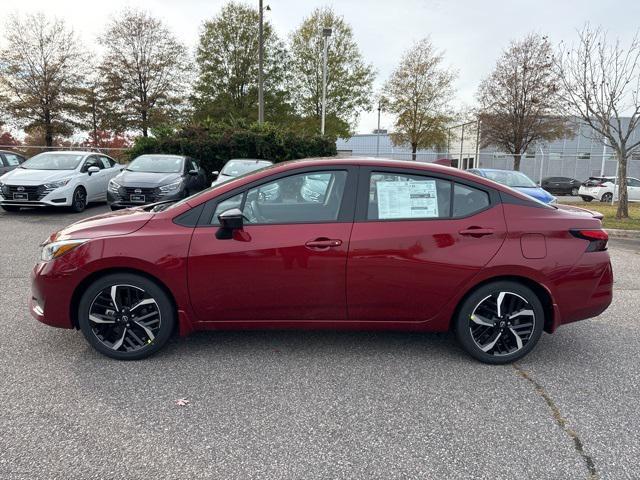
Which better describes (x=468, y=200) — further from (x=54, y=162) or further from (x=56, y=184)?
(x=54, y=162)

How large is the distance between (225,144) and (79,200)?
20.1 feet

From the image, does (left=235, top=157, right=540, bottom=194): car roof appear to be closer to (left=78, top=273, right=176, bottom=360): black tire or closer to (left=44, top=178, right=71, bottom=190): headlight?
(left=78, top=273, right=176, bottom=360): black tire

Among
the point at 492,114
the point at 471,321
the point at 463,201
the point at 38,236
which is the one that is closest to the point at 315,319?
the point at 471,321

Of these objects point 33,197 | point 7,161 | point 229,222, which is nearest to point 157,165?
point 33,197

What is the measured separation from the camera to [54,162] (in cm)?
1134

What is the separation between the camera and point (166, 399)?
2.86m

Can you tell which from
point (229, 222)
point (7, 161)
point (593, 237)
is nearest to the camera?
point (229, 222)

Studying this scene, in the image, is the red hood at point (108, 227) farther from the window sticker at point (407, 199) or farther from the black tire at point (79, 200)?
the black tire at point (79, 200)

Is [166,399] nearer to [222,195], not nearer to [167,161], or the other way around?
[222,195]

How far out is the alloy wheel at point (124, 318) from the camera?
129 inches

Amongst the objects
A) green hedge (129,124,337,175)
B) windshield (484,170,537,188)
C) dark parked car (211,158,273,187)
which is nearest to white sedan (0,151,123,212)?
dark parked car (211,158,273,187)

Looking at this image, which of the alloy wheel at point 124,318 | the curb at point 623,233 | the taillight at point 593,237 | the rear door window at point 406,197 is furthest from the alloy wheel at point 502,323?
the curb at point 623,233

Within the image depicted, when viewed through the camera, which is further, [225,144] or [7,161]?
[225,144]

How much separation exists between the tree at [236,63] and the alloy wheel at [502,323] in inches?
1084
